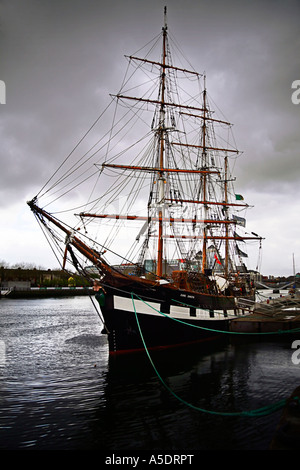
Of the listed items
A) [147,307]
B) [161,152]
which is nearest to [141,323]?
[147,307]

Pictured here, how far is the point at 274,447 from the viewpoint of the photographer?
5855mm

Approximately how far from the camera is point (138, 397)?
11.7 meters

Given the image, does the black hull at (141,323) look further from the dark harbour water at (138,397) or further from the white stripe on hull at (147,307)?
the dark harbour water at (138,397)

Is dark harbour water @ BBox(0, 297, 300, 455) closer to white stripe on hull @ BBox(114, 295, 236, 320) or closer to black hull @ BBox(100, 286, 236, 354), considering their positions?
black hull @ BBox(100, 286, 236, 354)

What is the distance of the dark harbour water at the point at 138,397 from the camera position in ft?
27.8

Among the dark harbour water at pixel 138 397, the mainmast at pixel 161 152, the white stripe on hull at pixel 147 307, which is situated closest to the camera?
the dark harbour water at pixel 138 397

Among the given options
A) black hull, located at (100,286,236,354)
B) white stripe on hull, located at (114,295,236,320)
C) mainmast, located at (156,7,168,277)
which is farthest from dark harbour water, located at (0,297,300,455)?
mainmast, located at (156,7,168,277)

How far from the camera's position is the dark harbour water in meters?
8.48

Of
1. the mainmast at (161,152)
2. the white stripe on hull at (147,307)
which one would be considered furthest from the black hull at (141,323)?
the mainmast at (161,152)

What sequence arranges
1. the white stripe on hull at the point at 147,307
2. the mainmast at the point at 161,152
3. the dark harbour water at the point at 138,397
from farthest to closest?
the mainmast at the point at 161,152, the white stripe on hull at the point at 147,307, the dark harbour water at the point at 138,397

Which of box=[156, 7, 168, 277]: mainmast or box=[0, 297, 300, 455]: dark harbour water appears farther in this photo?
box=[156, 7, 168, 277]: mainmast

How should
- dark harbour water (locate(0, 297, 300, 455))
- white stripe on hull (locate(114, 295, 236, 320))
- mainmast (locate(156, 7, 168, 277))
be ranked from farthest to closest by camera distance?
mainmast (locate(156, 7, 168, 277)), white stripe on hull (locate(114, 295, 236, 320)), dark harbour water (locate(0, 297, 300, 455))

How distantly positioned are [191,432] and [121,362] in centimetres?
821
